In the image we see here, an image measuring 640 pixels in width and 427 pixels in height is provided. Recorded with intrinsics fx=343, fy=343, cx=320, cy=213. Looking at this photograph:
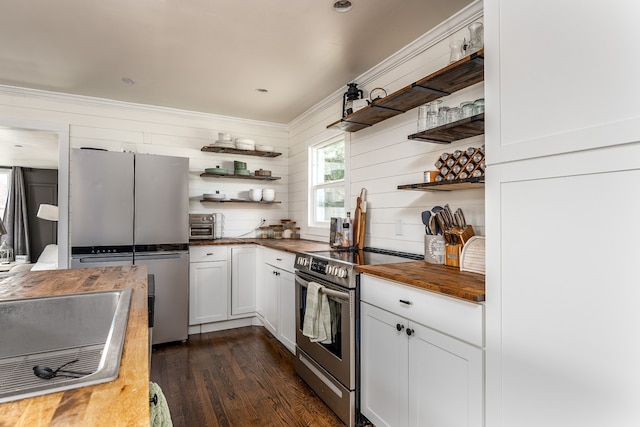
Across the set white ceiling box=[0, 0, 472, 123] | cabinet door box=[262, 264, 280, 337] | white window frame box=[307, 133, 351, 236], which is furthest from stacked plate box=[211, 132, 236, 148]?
cabinet door box=[262, 264, 280, 337]

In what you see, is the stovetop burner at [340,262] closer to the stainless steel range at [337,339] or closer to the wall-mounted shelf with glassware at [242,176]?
the stainless steel range at [337,339]

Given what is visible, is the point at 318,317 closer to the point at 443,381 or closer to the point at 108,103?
the point at 443,381

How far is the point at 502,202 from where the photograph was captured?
1280 mm

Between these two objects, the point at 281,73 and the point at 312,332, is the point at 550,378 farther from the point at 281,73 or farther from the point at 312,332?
Answer: the point at 281,73

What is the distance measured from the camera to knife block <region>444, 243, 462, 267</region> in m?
1.91

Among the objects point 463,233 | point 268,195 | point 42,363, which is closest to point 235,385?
point 42,363

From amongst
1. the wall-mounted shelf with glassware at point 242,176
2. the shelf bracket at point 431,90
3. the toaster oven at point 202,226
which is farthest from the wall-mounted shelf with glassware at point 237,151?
the shelf bracket at point 431,90

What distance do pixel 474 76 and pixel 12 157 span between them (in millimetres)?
7888

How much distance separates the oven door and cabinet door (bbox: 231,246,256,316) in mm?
1525

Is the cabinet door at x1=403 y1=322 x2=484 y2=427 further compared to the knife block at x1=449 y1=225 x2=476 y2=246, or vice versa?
the knife block at x1=449 y1=225 x2=476 y2=246

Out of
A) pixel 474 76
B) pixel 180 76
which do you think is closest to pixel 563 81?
pixel 474 76

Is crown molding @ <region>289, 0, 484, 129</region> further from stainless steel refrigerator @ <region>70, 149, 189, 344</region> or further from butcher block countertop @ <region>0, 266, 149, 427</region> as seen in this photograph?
butcher block countertop @ <region>0, 266, 149, 427</region>

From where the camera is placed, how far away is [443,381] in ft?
4.92

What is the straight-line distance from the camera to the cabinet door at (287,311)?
2.93 meters
